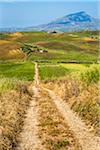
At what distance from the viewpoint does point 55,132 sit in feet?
44.9

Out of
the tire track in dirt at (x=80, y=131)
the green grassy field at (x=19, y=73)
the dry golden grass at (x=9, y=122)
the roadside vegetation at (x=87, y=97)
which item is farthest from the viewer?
the green grassy field at (x=19, y=73)

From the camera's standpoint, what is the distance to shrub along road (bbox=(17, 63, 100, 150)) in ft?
40.0

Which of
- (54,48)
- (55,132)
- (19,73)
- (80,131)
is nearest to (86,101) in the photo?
(80,131)

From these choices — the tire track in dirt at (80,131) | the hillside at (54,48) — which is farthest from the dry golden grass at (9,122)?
the hillside at (54,48)

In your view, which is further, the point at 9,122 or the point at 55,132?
the point at 9,122

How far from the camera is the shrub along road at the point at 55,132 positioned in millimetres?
12188

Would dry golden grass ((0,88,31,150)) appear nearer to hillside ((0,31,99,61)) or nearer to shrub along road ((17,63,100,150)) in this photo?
shrub along road ((17,63,100,150))

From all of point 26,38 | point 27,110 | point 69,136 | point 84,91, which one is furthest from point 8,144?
point 26,38

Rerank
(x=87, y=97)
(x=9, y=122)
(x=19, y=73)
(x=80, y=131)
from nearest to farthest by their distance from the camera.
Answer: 1. (x=9, y=122)
2. (x=80, y=131)
3. (x=87, y=97)
4. (x=19, y=73)

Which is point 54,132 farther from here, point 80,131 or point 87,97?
point 87,97

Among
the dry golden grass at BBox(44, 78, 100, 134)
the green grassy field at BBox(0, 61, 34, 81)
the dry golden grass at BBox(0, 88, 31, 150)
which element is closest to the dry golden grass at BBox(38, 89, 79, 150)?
the dry golden grass at BBox(0, 88, 31, 150)

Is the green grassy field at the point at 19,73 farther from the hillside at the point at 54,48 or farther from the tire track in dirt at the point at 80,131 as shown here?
the hillside at the point at 54,48

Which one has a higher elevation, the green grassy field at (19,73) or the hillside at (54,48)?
the green grassy field at (19,73)

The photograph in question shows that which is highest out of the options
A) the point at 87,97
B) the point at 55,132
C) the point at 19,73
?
the point at 55,132
